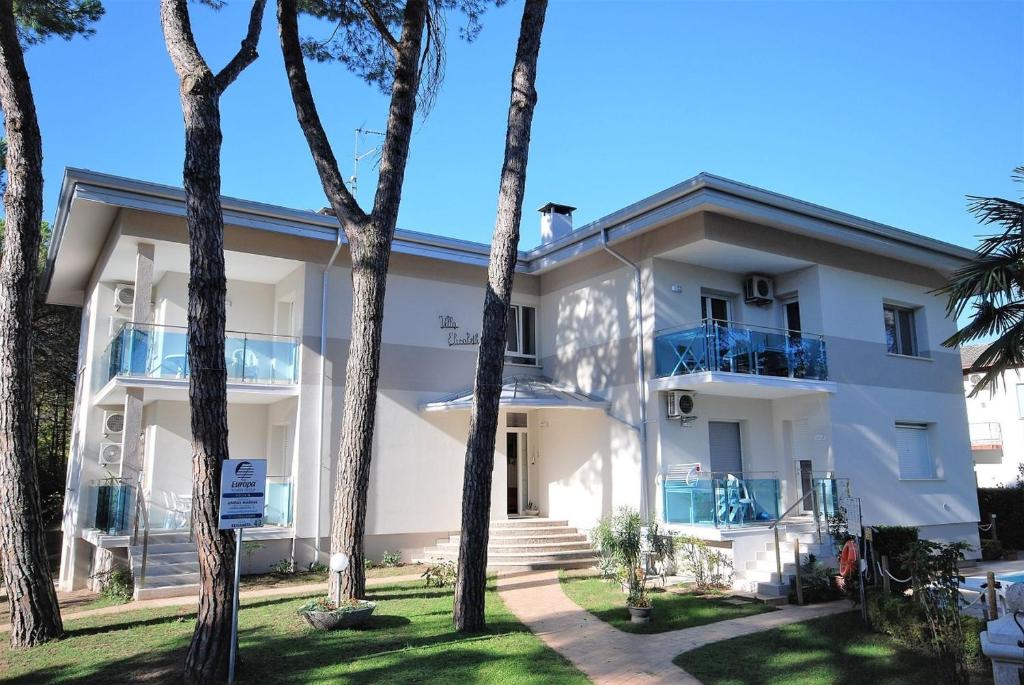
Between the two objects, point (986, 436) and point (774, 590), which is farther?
point (986, 436)

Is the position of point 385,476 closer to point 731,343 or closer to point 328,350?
point 328,350

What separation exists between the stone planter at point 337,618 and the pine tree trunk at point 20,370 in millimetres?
3187

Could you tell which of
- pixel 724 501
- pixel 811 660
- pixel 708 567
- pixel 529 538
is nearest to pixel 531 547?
pixel 529 538

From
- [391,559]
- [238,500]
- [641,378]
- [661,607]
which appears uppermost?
[641,378]

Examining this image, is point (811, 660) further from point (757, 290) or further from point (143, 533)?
point (143, 533)

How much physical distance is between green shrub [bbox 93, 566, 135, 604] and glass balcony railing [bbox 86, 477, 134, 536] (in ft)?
2.34

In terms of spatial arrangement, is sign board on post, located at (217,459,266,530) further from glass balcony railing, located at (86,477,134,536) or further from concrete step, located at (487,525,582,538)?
concrete step, located at (487,525,582,538)

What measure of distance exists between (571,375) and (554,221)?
4.18m

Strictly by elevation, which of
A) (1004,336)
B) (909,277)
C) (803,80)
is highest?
(803,80)

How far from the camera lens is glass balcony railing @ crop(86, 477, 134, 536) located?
12.9 m

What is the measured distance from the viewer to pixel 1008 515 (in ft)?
64.7

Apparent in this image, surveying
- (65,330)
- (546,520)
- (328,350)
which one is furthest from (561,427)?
(65,330)

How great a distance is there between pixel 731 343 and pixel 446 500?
674cm

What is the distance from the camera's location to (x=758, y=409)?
53.2 ft
